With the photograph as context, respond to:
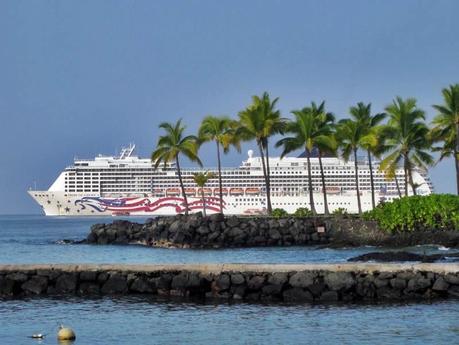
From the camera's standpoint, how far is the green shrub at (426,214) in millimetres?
43500

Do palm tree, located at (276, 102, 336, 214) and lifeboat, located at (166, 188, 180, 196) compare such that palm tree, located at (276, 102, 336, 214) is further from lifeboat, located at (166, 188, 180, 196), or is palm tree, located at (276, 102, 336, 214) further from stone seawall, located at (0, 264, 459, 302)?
lifeboat, located at (166, 188, 180, 196)

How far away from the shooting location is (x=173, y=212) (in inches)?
4592

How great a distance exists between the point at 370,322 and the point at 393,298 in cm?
297

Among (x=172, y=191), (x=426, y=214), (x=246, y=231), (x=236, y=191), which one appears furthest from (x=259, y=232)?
(x=172, y=191)

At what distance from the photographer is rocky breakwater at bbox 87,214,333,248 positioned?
48656mm

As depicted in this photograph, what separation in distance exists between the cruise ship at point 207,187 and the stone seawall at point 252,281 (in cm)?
8724

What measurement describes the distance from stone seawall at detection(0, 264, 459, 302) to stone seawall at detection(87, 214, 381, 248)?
26605 millimetres

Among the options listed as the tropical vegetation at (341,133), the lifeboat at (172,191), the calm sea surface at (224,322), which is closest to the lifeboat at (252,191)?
the lifeboat at (172,191)

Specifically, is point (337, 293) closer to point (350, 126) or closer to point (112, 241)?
point (112, 241)

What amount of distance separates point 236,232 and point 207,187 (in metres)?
64.6

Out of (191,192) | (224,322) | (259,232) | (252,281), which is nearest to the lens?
(224,322)

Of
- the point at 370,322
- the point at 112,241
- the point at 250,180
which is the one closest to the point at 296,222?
the point at 112,241

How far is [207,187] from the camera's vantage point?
373 ft

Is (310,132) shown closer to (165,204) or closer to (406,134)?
(406,134)
